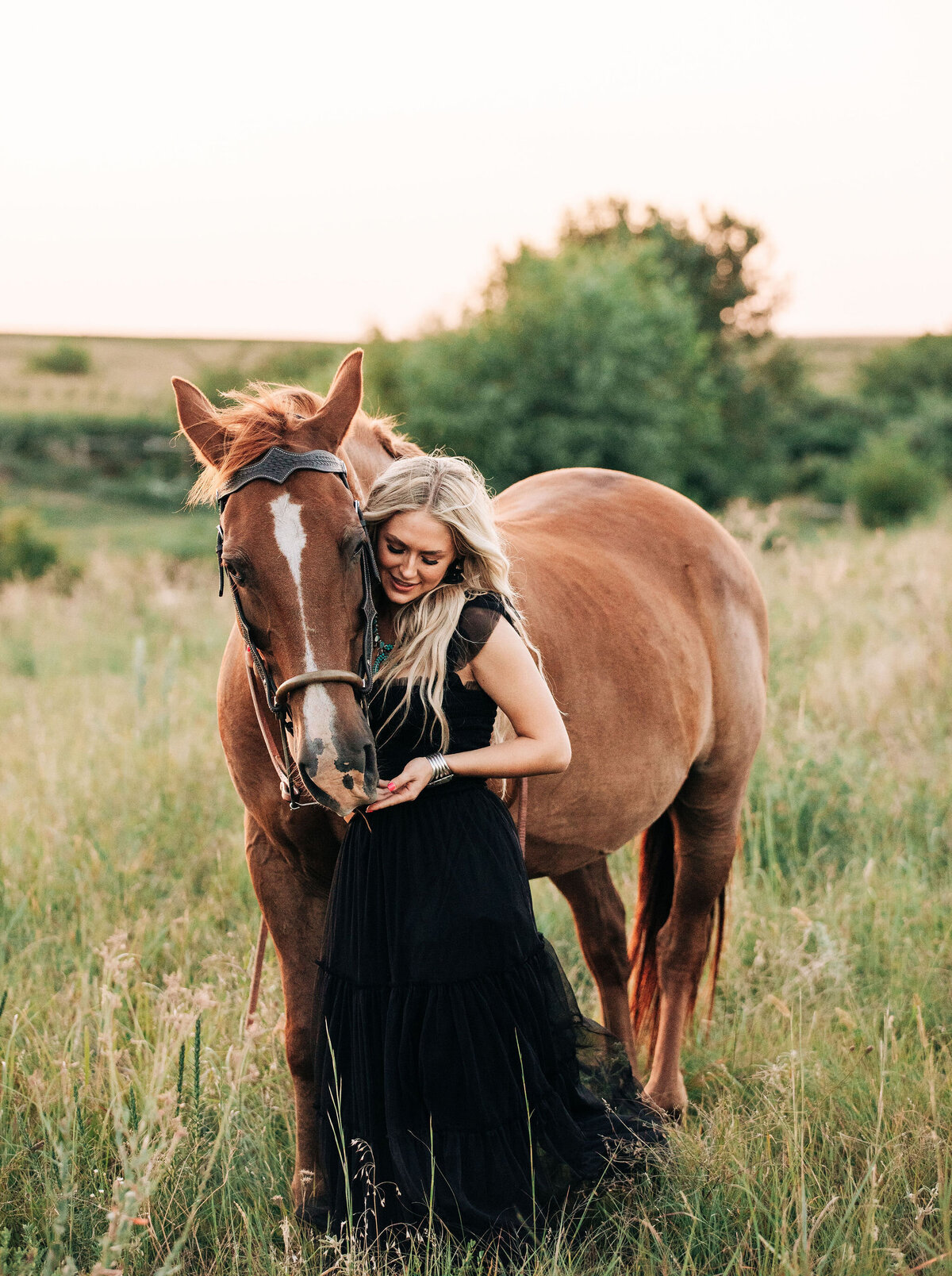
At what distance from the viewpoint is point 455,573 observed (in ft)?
6.56

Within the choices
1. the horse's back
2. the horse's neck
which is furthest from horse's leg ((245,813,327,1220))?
the horse's neck

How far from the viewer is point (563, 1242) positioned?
2025 mm

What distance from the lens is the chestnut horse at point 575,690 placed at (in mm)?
1689

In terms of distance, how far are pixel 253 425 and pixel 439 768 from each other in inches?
30.5

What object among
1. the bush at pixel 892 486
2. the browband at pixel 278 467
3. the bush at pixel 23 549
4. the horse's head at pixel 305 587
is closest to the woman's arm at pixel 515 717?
the horse's head at pixel 305 587

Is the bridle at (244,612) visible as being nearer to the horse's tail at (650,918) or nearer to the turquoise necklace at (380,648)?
the turquoise necklace at (380,648)

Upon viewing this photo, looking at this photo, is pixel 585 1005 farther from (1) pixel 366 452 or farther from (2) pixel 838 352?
(2) pixel 838 352

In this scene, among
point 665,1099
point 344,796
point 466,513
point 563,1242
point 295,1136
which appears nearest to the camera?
point 344,796

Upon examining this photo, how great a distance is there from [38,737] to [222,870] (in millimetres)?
1891

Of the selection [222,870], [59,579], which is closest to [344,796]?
[222,870]

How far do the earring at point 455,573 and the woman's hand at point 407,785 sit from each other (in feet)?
1.30

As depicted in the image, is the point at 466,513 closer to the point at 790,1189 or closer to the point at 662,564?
the point at 662,564

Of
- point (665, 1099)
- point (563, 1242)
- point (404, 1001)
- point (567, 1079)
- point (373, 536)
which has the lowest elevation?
point (665, 1099)

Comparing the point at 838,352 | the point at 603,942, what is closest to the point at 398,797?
the point at 603,942
